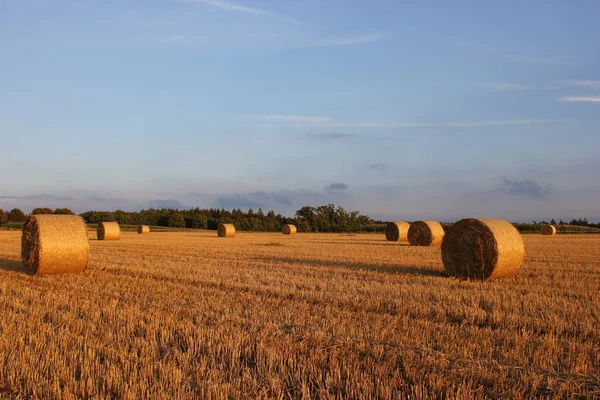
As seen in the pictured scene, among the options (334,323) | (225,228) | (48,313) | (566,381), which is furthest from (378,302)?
(225,228)

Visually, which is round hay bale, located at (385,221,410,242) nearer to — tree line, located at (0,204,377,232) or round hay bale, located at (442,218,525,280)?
round hay bale, located at (442,218,525,280)

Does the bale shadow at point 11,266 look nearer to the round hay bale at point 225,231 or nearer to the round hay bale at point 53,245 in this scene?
the round hay bale at point 53,245

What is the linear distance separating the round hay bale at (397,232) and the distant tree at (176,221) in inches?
1577

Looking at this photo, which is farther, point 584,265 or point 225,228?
point 225,228

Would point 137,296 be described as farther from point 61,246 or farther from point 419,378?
point 419,378

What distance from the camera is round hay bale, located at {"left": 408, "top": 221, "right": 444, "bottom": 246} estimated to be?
2092cm

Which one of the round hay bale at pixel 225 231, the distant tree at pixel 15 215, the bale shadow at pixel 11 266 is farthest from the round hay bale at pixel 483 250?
the distant tree at pixel 15 215

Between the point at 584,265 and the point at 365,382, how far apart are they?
1152 centimetres

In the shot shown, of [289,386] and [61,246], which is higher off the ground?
[61,246]

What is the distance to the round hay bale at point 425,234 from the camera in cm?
2092

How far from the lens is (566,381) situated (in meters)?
3.88

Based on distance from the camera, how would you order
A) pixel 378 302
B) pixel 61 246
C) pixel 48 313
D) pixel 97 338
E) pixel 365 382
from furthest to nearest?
pixel 61 246 → pixel 378 302 → pixel 48 313 → pixel 97 338 → pixel 365 382

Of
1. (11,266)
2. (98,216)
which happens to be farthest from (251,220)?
(11,266)

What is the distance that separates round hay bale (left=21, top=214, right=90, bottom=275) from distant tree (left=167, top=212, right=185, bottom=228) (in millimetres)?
51393
